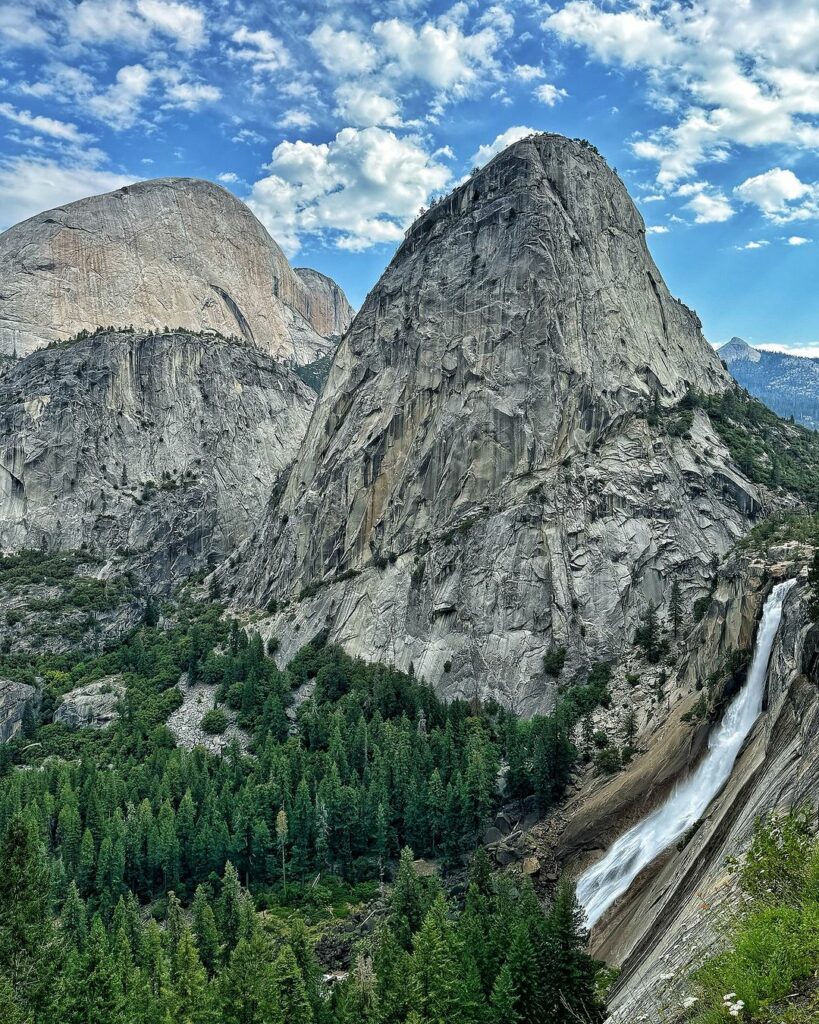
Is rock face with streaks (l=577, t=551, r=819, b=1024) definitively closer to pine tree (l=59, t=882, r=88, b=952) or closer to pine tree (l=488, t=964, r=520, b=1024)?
pine tree (l=488, t=964, r=520, b=1024)

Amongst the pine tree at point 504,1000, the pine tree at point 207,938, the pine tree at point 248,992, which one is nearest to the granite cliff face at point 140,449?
the pine tree at point 207,938

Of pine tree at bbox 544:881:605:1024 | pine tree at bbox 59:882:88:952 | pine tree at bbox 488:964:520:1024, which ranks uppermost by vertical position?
pine tree at bbox 544:881:605:1024

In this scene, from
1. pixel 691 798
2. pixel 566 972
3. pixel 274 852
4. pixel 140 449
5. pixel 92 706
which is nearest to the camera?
pixel 566 972

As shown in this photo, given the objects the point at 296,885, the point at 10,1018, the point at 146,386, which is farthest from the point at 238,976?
the point at 146,386

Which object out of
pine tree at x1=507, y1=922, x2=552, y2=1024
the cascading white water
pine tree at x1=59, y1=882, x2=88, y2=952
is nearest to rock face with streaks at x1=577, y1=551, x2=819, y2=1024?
the cascading white water

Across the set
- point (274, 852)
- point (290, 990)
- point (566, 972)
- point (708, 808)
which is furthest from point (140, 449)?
point (566, 972)

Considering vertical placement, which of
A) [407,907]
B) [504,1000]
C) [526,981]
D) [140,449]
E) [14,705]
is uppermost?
[140,449]

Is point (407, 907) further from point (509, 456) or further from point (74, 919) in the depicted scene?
point (509, 456)
